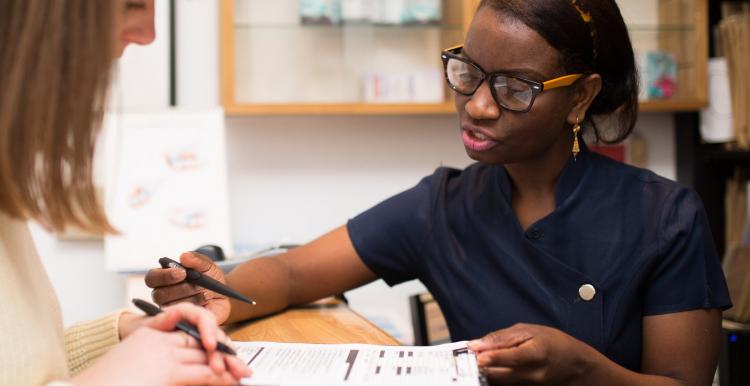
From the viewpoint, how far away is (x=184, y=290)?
1.17 metres

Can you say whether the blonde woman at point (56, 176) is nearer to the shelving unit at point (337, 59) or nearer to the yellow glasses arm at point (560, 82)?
the yellow glasses arm at point (560, 82)

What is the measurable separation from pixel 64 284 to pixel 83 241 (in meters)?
0.14

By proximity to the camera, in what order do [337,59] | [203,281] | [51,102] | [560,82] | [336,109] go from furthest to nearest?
[337,59]
[336,109]
[560,82]
[203,281]
[51,102]

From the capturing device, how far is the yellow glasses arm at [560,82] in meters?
1.22

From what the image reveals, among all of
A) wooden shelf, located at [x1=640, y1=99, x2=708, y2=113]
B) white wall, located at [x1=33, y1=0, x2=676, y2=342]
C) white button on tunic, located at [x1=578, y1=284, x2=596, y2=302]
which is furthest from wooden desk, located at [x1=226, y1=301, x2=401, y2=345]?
A: wooden shelf, located at [x1=640, y1=99, x2=708, y2=113]

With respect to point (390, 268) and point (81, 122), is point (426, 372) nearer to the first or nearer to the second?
point (81, 122)

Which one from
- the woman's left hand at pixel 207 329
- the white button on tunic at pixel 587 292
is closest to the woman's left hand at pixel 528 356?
the white button on tunic at pixel 587 292

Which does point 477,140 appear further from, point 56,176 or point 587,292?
point 56,176

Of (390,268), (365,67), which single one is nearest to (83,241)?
(365,67)

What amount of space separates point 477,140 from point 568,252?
0.74 feet

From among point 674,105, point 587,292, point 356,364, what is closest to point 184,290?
point 356,364

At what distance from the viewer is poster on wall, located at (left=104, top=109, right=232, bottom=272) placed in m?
2.30

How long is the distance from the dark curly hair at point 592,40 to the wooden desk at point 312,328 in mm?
515

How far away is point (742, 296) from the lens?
178 centimetres
